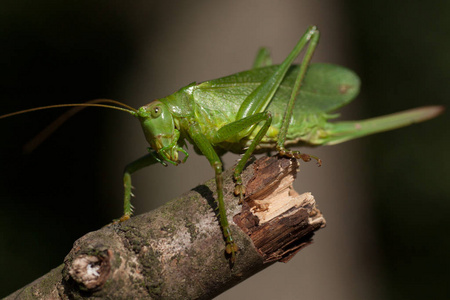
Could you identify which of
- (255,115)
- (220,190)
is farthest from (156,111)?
(220,190)

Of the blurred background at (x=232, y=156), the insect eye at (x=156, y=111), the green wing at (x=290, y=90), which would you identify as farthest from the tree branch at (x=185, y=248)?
the blurred background at (x=232, y=156)

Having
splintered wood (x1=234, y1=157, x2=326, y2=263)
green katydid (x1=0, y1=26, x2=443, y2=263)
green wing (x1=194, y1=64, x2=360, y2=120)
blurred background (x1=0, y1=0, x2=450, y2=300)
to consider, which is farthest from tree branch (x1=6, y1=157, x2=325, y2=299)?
blurred background (x1=0, y1=0, x2=450, y2=300)

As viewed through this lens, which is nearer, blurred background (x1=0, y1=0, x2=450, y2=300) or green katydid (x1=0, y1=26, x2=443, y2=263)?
green katydid (x1=0, y1=26, x2=443, y2=263)

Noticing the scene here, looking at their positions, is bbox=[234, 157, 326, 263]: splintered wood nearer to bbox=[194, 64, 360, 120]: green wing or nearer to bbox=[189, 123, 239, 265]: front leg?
bbox=[189, 123, 239, 265]: front leg

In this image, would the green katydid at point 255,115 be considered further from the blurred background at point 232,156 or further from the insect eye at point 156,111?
the blurred background at point 232,156

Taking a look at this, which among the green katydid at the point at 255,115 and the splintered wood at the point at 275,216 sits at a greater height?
the green katydid at the point at 255,115
